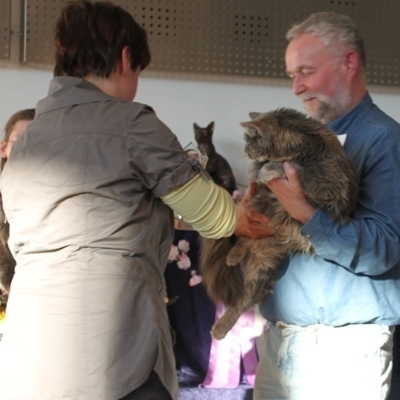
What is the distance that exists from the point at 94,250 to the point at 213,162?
1907mm

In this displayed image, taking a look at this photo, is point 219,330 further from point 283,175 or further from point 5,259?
point 5,259

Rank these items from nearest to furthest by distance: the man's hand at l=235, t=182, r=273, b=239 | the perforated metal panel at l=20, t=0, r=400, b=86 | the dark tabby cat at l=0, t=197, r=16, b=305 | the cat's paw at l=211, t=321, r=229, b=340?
the man's hand at l=235, t=182, r=273, b=239 → the cat's paw at l=211, t=321, r=229, b=340 → the dark tabby cat at l=0, t=197, r=16, b=305 → the perforated metal panel at l=20, t=0, r=400, b=86

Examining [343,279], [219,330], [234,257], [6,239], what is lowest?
[219,330]

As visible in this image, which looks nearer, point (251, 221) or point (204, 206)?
point (204, 206)

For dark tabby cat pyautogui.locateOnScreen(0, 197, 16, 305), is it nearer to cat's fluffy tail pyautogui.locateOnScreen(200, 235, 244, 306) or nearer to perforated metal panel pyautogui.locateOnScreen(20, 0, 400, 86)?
cat's fluffy tail pyautogui.locateOnScreen(200, 235, 244, 306)

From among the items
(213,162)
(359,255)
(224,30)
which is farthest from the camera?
(224,30)

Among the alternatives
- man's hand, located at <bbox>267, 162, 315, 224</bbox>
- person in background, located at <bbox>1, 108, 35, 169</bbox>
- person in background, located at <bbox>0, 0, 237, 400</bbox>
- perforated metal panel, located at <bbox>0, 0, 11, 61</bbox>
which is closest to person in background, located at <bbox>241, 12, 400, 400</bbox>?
man's hand, located at <bbox>267, 162, 315, 224</bbox>

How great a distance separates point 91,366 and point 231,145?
2.32 metres

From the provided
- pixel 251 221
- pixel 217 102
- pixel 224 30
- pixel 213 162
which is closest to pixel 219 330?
pixel 251 221

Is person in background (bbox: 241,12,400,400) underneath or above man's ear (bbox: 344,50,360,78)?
underneath

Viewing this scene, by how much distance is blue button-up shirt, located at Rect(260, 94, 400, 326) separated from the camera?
1534 mm

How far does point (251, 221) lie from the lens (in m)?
1.82

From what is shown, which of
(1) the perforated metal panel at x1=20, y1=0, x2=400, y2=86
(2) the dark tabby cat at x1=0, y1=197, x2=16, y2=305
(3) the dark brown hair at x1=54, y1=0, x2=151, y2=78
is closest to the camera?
(3) the dark brown hair at x1=54, y1=0, x2=151, y2=78

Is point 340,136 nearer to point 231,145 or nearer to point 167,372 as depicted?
point 167,372
